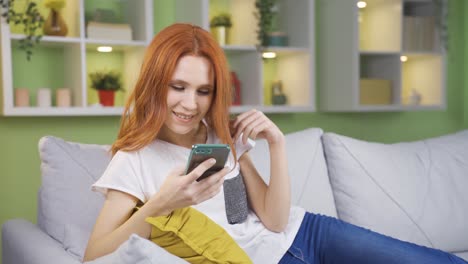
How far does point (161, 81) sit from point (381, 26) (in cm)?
230

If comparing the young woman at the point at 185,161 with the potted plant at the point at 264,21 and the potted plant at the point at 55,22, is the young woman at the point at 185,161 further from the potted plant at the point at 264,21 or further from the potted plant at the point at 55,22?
the potted plant at the point at 264,21

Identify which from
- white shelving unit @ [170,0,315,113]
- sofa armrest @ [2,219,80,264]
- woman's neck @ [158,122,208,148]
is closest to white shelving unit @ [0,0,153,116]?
white shelving unit @ [170,0,315,113]

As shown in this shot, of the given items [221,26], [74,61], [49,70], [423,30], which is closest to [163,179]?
[74,61]

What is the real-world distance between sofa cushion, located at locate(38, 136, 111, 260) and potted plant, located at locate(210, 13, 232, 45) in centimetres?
127

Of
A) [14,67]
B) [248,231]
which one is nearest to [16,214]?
[14,67]

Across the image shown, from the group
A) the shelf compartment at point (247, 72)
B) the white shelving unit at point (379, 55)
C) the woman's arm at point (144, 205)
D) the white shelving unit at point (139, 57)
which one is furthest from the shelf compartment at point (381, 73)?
the woman's arm at point (144, 205)

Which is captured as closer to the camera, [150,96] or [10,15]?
[150,96]

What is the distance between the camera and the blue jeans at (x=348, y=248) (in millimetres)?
1493

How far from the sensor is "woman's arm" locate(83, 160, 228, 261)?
4.07ft

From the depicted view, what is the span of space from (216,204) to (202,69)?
0.36m

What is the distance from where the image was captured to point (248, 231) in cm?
157

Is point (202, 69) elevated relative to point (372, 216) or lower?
elevated

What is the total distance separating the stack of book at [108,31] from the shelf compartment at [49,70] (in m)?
0.10

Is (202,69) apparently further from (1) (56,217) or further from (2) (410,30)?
(2) (410,30)
